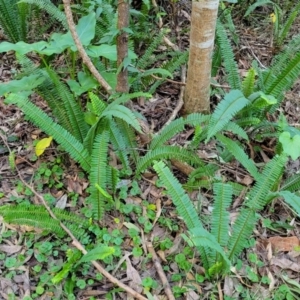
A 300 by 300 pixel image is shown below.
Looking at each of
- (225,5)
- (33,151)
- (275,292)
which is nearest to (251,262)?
(275,292)

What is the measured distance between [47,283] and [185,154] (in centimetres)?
105

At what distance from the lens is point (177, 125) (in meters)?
2.54

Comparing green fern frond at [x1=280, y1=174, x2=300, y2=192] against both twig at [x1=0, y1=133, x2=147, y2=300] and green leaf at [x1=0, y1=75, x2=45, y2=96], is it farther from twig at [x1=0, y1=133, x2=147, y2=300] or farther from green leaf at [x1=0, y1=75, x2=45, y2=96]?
green leaf at [x1=0, y1=75, x2=45, y2=96]

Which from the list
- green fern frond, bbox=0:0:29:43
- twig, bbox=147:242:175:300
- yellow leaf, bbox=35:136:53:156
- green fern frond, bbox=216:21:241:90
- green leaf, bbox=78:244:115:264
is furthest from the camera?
green fern frond, bbox=0:0:29:43

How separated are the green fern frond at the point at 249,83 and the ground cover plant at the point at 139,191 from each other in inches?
0.4

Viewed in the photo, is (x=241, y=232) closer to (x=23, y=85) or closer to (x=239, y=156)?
(x=239, y=156)

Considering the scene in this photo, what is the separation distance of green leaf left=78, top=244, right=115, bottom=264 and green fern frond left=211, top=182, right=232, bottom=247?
0.56 meters

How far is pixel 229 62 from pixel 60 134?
54.4 inches

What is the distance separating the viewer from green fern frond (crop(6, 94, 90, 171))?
246 centimetres

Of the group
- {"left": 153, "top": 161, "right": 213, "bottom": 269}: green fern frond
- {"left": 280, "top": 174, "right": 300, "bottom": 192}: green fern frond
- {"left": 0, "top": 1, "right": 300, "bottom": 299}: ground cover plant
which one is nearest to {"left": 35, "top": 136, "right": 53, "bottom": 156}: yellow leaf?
{"left": 0, "top": 1, "right": 300, "bottom": 299}: ground cover plant

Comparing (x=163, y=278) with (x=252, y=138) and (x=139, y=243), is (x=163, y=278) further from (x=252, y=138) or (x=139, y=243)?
(x=252, y=138)

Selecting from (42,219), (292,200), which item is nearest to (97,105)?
(42,219)

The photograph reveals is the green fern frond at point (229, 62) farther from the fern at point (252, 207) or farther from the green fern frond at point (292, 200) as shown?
the green fern frond at point (292, 200)

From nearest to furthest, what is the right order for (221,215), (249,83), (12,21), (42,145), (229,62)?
(221,215) → (42,145) → (249,83) → (229,62) → (12,21)
